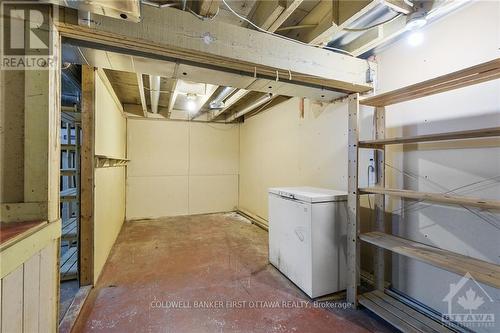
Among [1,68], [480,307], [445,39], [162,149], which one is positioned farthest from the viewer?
[162,149]

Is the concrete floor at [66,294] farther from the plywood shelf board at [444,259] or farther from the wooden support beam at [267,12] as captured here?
the wooden support beam at [267,12]

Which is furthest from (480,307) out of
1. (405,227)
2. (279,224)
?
(279,224)

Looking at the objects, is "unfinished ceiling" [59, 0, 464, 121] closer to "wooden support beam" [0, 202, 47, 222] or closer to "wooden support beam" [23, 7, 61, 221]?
"wooden support beam" [23, 7, 61, 221]

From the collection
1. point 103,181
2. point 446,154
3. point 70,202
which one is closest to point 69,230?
point 70,202

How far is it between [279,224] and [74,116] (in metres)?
2.54

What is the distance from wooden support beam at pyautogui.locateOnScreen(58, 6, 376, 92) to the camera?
1.34 m

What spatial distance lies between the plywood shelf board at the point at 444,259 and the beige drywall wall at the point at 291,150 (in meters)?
0.87

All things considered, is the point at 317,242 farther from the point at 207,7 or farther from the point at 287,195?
the point at 207,7

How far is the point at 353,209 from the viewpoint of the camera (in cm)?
199

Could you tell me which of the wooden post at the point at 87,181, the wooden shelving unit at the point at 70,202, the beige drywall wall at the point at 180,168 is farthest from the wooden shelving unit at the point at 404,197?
the beige drywall wall at the point at 180,168

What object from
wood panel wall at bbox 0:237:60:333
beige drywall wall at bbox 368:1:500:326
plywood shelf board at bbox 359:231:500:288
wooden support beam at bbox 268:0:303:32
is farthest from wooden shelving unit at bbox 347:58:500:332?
wood panel wall at bbox 0:237:60:333

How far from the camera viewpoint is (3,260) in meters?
0.81

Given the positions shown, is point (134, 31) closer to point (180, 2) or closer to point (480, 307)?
point (180, 2)

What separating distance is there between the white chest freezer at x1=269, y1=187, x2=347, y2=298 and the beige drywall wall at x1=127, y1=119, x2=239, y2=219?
3.35m
